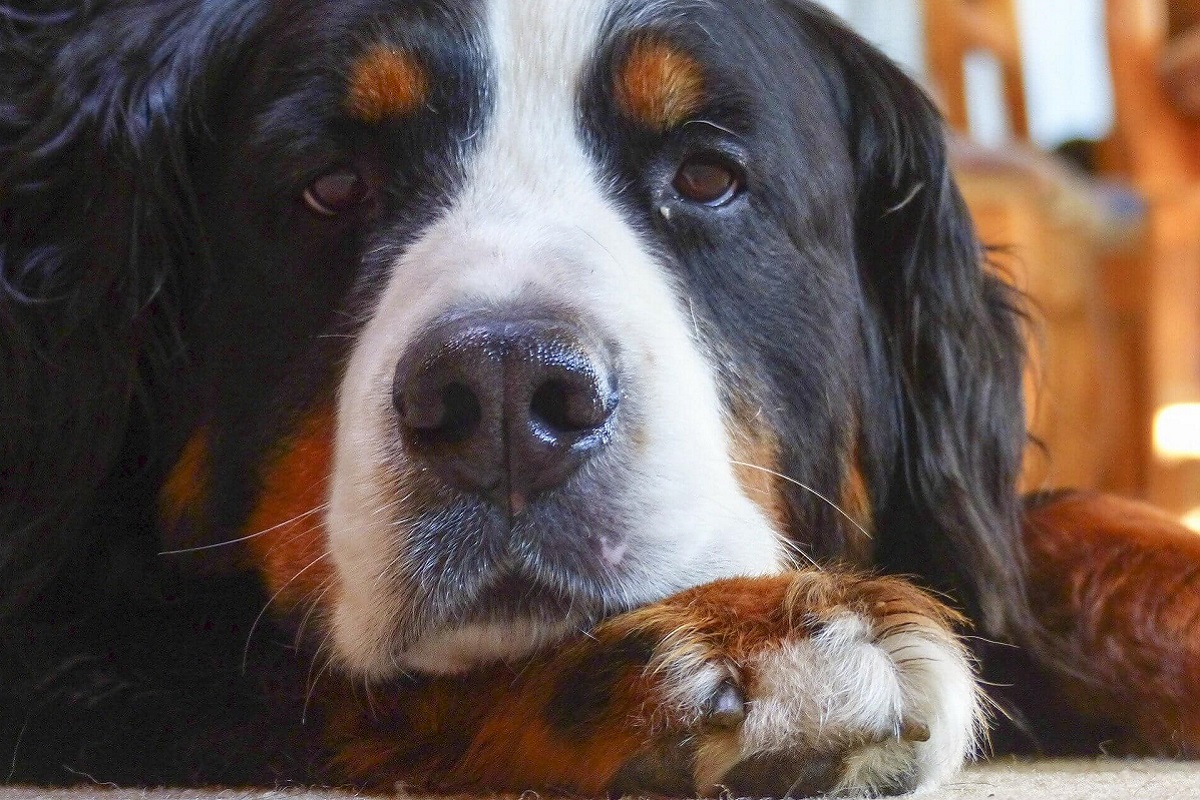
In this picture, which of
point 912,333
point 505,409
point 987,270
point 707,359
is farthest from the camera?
point 987,270

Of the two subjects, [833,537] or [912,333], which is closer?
[833,537]

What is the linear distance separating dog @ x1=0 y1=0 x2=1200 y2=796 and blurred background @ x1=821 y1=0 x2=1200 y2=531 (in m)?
1.65

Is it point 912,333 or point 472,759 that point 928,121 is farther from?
point 472,759

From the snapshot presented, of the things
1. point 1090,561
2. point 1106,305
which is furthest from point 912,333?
point 1106,305

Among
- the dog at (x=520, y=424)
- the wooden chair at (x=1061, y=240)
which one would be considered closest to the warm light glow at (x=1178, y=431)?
the wooden chair at (x=1061, y=240)

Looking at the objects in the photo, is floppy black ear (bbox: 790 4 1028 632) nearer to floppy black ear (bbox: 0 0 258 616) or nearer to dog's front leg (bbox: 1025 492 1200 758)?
dog's front leg (bbox: 1025 492 1200 758)

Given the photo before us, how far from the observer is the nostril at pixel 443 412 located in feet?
4.06

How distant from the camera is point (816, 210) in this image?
69.1 inches

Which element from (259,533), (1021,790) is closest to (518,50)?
(259,533)

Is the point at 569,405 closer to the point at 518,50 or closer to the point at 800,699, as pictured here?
the point at 800,699

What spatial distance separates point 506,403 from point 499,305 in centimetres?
13

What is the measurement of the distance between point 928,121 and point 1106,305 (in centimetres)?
294

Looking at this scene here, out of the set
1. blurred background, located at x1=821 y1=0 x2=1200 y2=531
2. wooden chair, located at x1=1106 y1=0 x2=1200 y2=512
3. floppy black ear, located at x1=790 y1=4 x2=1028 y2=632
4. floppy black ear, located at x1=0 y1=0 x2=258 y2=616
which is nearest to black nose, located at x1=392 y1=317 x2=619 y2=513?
floppy black ear, located at x1=0 y1=0 x2=258 y2=616

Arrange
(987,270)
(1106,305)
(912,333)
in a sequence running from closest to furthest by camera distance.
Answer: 1. (912,333)
2. (987,270)
3. (1106,305)
